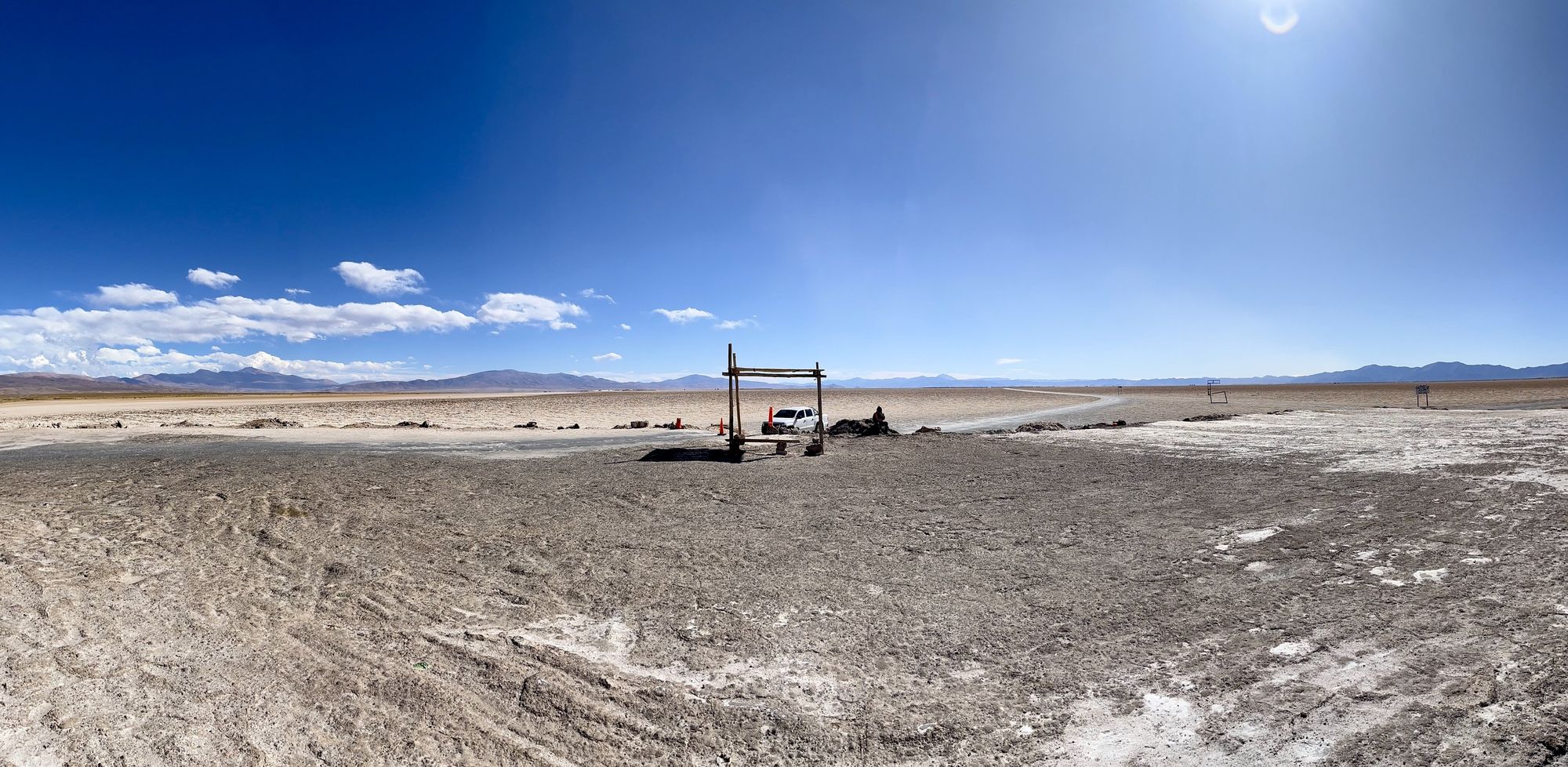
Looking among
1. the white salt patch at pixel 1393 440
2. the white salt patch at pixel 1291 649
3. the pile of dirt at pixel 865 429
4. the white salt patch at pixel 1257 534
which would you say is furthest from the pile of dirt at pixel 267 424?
the white salt patch at pixel 1291 649

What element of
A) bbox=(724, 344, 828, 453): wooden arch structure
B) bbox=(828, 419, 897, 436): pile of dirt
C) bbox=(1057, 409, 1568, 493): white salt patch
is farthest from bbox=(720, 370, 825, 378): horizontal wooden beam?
bbox=(1057, 409, 1568, 493): white salt patch

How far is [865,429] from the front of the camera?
21938 millimetres

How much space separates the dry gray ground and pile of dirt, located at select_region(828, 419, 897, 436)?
10993 millimetres

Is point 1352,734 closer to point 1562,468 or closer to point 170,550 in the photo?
point 170,550

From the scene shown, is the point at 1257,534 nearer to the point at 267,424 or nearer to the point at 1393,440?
the point at 1393,440

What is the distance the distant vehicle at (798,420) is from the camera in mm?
25250

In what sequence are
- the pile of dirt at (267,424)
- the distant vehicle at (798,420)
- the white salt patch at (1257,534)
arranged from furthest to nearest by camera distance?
1. the pile of dirt at (267,424)
2. the distant vehicle at (798,420)
3. the white salt patch at (1257,534)

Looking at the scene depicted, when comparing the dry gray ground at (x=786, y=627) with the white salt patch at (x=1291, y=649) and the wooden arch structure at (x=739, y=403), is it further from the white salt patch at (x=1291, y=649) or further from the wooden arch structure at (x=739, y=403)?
the wooden arch structure at (x=739, y=403)

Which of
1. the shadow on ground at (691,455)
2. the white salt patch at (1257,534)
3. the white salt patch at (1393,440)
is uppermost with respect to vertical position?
the shadow on ground at (691,455)

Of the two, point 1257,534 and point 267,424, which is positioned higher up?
point 267,424

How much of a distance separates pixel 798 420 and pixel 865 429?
4.20 meters

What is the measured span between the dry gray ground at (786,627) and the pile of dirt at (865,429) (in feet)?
36.1

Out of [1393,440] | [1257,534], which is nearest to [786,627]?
[1257,534]

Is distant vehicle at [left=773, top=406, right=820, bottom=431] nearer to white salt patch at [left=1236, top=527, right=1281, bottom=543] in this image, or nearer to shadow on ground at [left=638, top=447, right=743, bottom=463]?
shadow on ground at [left=638, top=447, right=743, bottom=463]
